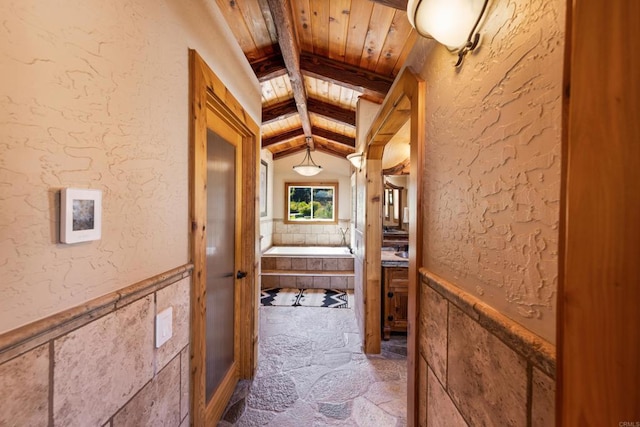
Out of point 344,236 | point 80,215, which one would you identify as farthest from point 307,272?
point 80,215

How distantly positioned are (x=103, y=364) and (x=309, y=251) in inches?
177

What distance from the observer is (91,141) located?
2.03 feet

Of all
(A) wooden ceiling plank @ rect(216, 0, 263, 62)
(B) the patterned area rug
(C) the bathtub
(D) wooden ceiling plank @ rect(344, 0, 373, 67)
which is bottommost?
(B) the patterned area rug

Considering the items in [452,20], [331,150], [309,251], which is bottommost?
[309,251]

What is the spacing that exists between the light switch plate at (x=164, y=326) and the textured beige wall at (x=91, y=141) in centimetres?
15

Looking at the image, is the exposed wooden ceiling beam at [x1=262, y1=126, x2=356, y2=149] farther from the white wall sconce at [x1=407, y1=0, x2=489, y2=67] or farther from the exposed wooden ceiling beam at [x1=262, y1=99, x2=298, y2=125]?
the white wall sconce at [x1=407, y1=0, x2=489, y2=67]

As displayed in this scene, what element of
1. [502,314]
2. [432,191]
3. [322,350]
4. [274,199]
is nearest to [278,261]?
[274,199]

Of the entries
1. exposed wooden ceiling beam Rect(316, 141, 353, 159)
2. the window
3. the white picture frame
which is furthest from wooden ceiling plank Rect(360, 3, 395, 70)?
the window

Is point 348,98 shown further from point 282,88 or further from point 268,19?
point 268,19

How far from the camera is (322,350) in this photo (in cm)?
253

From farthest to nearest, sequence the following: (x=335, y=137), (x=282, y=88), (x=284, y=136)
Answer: (x=284, y=136) → (x=335, y=137) → (x=282, y=88)

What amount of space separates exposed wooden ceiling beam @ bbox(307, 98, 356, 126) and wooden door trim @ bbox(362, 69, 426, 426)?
1.32m

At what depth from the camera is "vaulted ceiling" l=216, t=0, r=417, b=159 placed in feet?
5.17

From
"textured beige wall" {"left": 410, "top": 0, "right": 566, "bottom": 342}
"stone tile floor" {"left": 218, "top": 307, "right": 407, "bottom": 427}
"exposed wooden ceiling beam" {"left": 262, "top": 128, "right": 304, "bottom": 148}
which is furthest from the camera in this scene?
"exposed wooden ceiling beam" {"left": 262, "top": 128, "right": 304, "bottom": 148}
